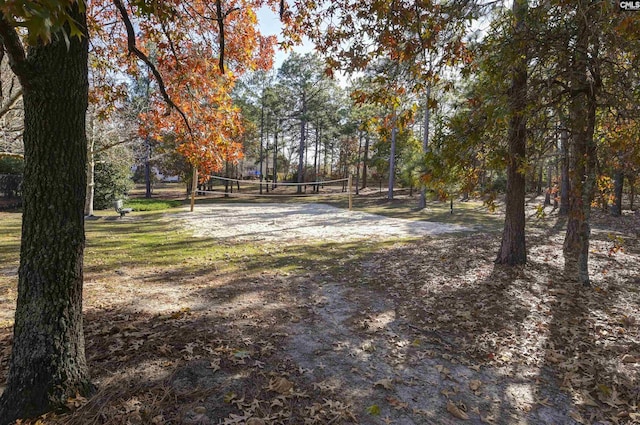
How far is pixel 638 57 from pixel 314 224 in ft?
32.5

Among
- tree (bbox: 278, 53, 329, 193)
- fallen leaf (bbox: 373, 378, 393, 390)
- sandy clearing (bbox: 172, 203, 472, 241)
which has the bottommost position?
fallen leaf (bbox: 373, 378, 393, 390)

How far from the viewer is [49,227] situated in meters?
2.17

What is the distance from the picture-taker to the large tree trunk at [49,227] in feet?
6.93

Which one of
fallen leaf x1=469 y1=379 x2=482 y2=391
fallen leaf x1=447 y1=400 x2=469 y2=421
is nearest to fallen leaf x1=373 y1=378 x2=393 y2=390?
fallen leaf x1=447 y1=400 x2=469 y2=421

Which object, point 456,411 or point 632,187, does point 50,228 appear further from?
point 632,187

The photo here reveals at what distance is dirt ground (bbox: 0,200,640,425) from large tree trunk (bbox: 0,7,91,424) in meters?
0.26

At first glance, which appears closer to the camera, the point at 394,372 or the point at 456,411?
the point at 456,411

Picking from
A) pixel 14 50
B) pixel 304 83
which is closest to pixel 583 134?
pixel 14 50

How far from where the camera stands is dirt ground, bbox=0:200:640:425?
2650mm

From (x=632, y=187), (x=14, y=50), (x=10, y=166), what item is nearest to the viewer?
(x=14, y=50)

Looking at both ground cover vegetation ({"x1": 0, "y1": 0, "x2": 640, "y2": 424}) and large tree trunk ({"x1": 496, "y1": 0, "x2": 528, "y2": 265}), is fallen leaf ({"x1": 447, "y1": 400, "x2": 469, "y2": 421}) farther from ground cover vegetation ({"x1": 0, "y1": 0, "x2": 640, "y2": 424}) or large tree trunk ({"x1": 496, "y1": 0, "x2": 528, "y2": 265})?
large tree trunk ({"x1": 496, "y1": 0, "x2": 528, "y2": 265})

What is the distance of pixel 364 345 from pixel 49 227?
114 inches

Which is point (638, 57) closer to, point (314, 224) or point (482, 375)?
point (482, 375)

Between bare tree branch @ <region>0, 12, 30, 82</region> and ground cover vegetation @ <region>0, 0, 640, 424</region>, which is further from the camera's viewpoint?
ground cover vegetation @ <region>0, 0, 640, 424</region>
